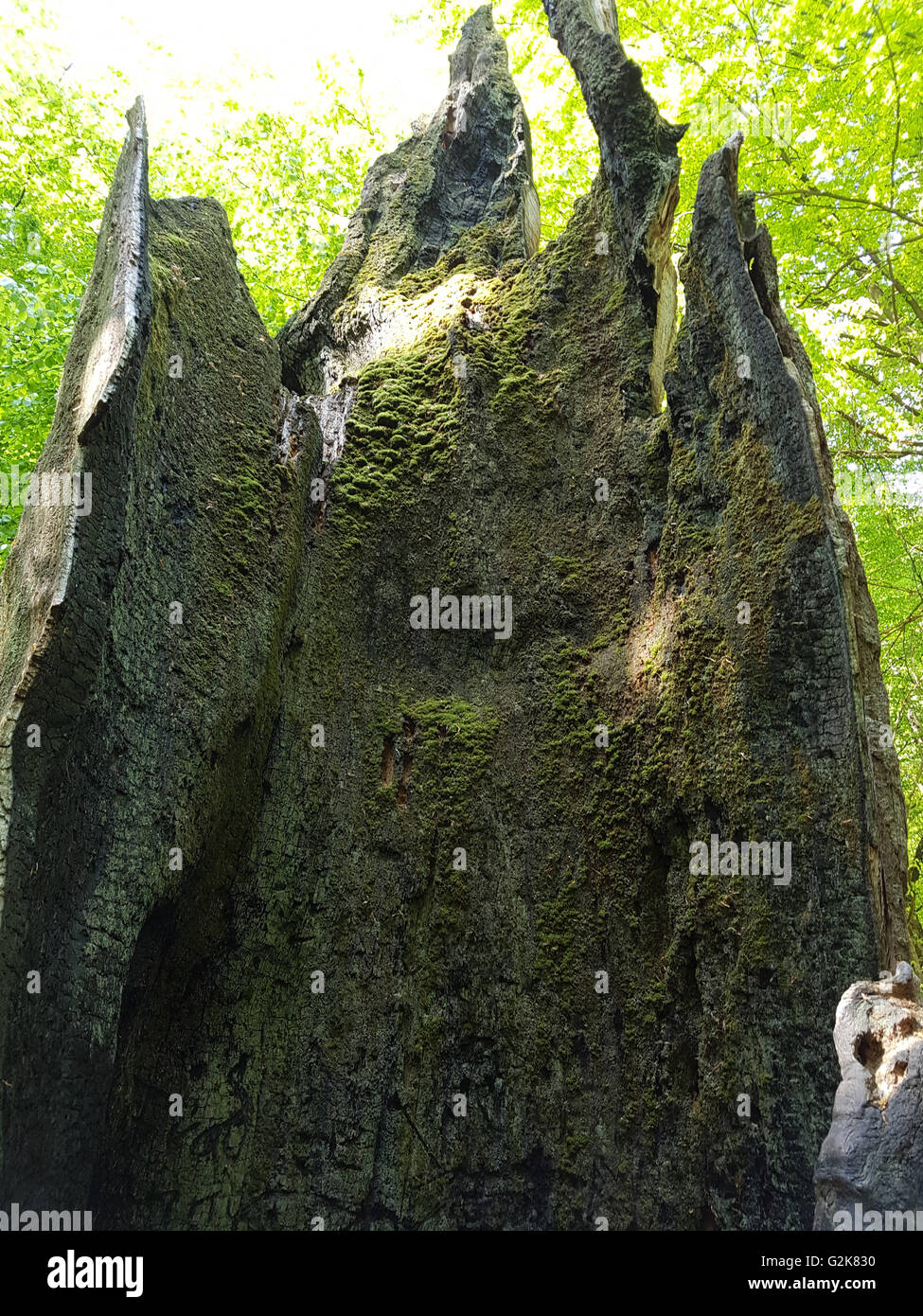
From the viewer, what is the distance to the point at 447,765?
4.45 metres

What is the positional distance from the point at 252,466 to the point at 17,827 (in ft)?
7.40

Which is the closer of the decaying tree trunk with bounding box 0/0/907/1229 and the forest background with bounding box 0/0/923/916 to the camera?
the decaying tree trunk with bounding box 0/0/907/1229

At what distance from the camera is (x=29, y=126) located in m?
12.3

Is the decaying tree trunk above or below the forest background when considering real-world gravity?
below

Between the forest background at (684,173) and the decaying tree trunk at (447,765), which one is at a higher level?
the forest background at (684,173)

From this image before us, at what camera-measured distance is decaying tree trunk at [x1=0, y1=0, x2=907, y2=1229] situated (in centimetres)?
345

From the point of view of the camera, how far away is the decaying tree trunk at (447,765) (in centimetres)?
345

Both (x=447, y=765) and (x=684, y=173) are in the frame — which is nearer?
(x=447, y=765)

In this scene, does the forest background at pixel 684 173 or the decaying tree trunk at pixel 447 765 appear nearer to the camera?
the decaying tree trunk at pixel 447 765

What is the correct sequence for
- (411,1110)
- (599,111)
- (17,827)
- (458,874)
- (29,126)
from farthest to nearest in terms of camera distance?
1. (29,126)
2. (599,111)
3. (458,874)
4. (411,1110)
5. (17,827)

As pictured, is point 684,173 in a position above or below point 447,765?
above
